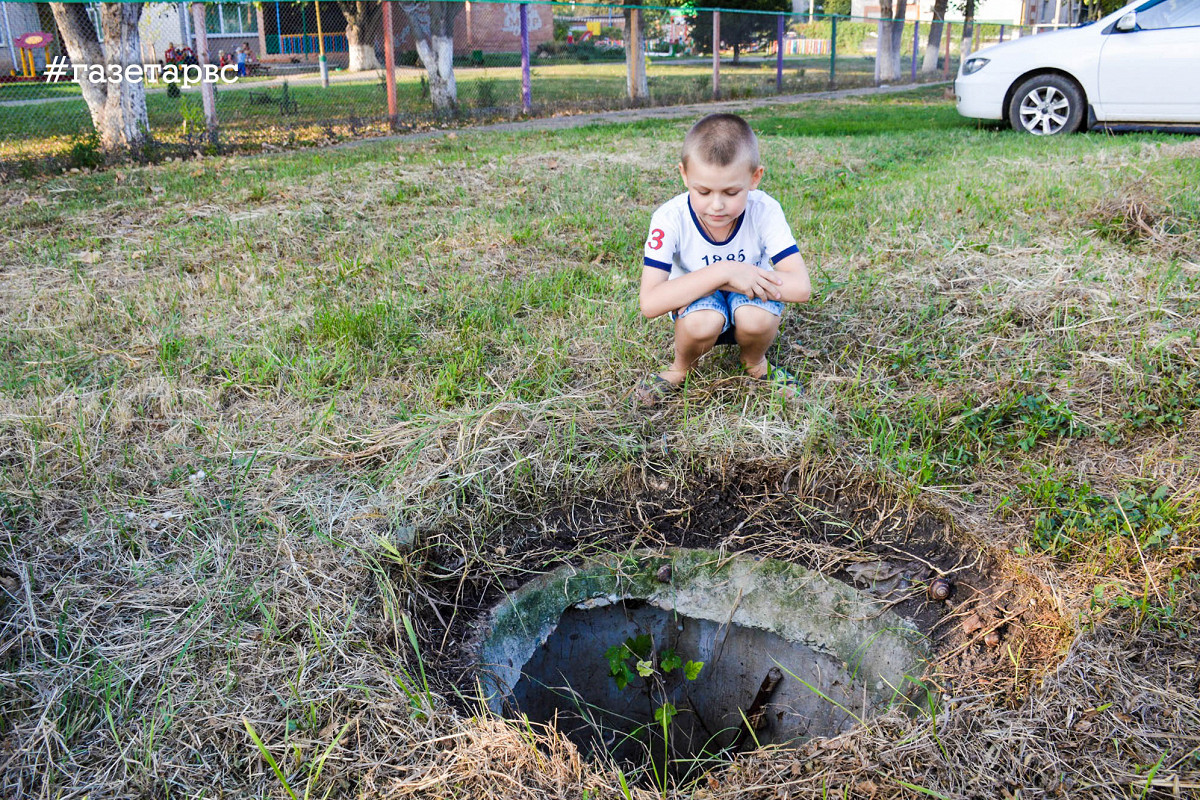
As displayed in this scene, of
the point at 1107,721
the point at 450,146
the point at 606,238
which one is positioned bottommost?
the point at 1107,721

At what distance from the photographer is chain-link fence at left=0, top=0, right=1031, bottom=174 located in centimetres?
870

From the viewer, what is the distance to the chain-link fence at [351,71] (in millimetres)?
8703

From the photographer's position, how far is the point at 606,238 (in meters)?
4.80

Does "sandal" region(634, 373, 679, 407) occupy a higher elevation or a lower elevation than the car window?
lower

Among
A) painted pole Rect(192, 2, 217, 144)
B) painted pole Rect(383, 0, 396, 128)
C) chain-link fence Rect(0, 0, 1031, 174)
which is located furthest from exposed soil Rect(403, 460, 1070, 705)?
painted pole Rect(383, 0, 396, 128)

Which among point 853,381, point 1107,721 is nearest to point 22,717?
point 1107,721

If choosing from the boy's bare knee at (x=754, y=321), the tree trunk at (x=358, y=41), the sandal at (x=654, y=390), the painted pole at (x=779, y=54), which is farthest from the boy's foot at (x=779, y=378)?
the tree trunk at (x=358, y=41)

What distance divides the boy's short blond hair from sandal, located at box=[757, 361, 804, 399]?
29.6 inches

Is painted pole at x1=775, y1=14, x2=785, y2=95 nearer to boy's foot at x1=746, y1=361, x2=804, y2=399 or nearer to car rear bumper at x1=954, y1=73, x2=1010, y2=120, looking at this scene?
car rear bumper at x1=954, y1=73, x2=1010, y2=120

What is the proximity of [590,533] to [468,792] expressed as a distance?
1012mm

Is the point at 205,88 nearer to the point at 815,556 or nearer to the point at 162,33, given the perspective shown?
the point at 815,556

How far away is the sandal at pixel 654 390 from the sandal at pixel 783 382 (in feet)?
1.10

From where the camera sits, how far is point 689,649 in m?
2.40

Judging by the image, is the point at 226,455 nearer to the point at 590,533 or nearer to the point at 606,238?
the point at 590,533
